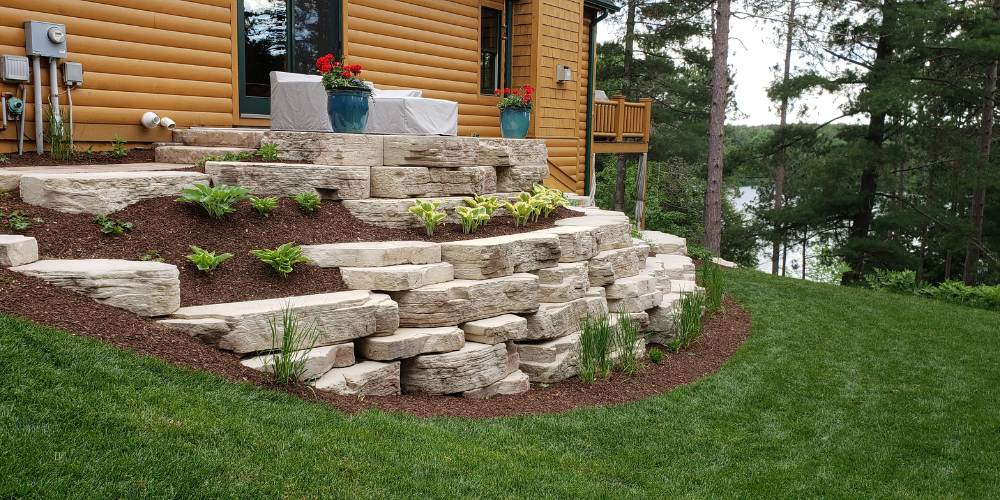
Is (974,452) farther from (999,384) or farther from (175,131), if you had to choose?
(175,131)

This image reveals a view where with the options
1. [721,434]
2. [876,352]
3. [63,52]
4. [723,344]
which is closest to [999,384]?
[876,352]

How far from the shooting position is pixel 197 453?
10.2 ft

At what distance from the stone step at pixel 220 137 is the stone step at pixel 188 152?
0.39 feet

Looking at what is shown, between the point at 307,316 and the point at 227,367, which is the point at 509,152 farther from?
the point at 227,367

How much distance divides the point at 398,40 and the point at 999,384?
307 inches

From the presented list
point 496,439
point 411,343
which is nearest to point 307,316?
point 411,343

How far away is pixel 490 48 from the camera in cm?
1227

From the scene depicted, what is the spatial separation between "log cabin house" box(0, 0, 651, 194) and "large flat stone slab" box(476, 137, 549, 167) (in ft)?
9.54

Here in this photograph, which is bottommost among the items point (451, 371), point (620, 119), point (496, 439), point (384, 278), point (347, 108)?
point (496, 439)

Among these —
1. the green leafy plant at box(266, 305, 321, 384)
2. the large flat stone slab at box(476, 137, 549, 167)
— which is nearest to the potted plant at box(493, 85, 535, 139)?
the large flat stone slab at box(476, 137, 549, 167)

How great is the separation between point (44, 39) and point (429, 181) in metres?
3.54

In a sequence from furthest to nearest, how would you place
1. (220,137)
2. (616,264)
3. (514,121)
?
(514,121), (616,264), (220,137)

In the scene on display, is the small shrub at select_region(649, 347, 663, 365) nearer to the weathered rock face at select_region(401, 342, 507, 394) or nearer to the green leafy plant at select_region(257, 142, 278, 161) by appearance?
the weathered rock face at select_region(401, 342, 507, 394)

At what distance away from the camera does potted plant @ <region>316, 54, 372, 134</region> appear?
22.4ft
